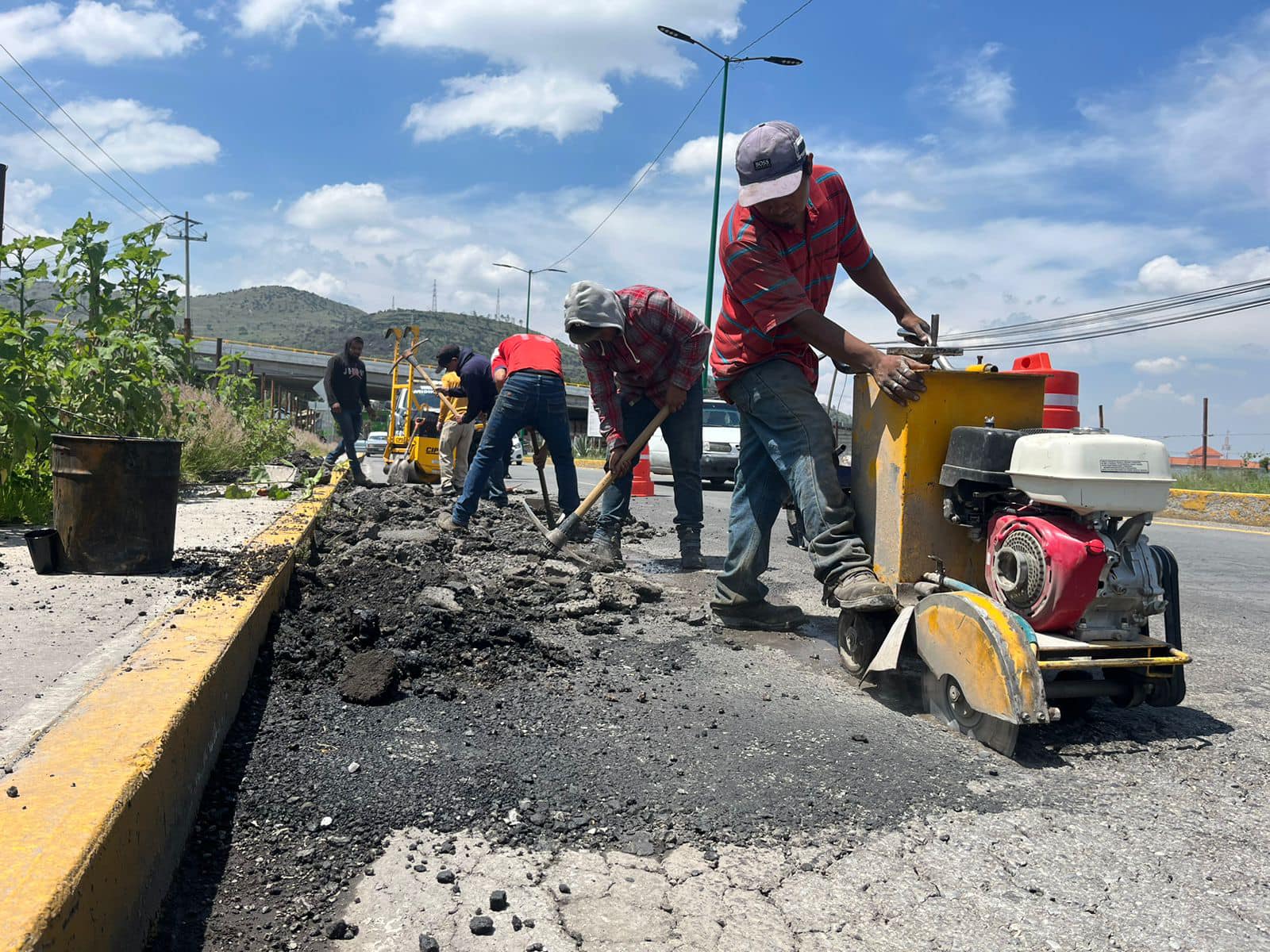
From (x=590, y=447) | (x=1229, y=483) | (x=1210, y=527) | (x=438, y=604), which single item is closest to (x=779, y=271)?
(x=438, y=604)

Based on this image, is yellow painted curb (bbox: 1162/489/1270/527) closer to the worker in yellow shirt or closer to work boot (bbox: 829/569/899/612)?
the worker in yellow shirt

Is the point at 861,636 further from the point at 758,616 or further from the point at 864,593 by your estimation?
the point at 758,616

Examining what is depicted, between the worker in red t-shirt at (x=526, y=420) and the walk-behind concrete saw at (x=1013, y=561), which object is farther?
the worker in red t-shirt at (x=526, y=420)

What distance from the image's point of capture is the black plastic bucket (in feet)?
13.2

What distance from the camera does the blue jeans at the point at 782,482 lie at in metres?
3.39

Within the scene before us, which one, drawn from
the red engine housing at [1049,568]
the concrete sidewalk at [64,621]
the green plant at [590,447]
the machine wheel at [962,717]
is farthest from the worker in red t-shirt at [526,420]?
the green plant at [590,447]

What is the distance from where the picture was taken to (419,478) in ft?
40.7

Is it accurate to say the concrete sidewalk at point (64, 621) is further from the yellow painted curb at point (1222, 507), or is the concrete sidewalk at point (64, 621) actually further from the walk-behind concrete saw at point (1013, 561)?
the yellow painted curb at point (1222, 507)

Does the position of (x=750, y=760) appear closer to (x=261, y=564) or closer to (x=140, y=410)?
(x=261, y=564)

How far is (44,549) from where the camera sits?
4051 mm

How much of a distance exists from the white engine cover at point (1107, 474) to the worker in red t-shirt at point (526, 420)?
410 centimetres

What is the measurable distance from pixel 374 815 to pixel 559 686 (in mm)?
1055

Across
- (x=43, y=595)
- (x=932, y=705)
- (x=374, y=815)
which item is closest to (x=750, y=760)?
(x=932, y=705)

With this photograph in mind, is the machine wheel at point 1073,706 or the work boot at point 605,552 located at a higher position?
the work boot at point 605,552
